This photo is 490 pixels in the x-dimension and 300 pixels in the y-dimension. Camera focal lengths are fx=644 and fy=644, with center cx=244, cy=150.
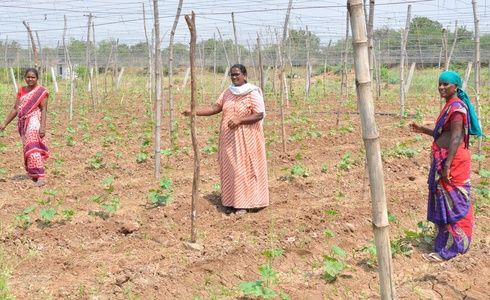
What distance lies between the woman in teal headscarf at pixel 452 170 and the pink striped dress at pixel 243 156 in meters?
1.69

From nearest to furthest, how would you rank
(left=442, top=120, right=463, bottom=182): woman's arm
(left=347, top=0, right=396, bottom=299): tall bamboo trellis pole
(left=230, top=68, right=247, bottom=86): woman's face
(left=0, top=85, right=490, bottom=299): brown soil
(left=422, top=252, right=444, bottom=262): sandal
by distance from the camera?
(left=347, top=0, right=396, bottom=299): tall bamboo trellis pole
(left=0, top=85, right=490, bottom=299): brown soil
(left=442, top=120, right=463, bottom=182): woman's arm
(left=422, top=252, right=444, bottom=262): sandal
(left=230, top=68, right=247, bottom=86): woman's face

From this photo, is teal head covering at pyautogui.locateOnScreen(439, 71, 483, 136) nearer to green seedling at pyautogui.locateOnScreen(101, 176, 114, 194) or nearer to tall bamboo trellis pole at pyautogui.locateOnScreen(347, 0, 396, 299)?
tall bamboo trellis pole at pyautogui.locateOnScreen(347, 0, 396, 299)

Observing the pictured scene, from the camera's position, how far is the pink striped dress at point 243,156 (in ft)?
19.2

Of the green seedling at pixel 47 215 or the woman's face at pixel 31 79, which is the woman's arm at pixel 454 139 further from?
the woman's face at pixel 31 79

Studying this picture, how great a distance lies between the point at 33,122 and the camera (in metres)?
7.30

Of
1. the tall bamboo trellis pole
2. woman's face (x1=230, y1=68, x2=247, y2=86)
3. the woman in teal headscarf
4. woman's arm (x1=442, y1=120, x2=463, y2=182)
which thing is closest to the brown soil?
the woman in teal headscarf

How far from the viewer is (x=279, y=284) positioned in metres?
→ 4.04

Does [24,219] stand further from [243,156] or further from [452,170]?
[452,170]

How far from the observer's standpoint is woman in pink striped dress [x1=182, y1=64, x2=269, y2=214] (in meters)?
5.82

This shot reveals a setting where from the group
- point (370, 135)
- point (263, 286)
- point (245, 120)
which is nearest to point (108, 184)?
point (245, 120)

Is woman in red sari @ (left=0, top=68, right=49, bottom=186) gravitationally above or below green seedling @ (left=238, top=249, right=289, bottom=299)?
above

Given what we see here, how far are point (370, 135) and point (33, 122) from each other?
5452mm

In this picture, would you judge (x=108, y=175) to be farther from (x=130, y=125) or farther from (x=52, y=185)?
(x=130, y=125)

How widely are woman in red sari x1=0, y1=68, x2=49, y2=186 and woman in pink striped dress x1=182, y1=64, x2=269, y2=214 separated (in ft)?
7.77
